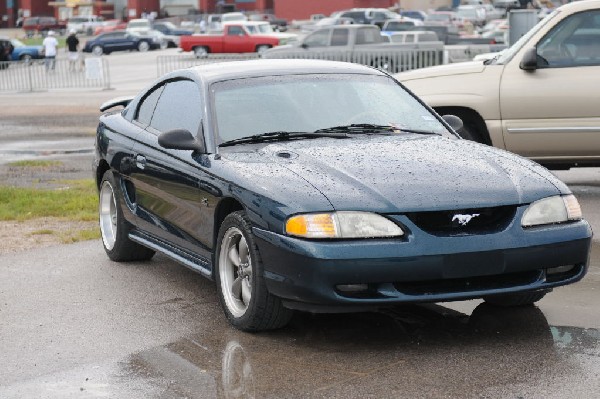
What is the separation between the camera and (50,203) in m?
12.5

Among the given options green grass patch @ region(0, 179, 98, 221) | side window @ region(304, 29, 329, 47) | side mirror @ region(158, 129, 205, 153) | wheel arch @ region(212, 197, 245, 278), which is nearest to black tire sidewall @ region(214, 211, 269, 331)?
wheel arch @ region(212, 197, 245, 278)

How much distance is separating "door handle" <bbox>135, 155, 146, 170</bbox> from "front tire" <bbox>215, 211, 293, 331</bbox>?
55.8 inches

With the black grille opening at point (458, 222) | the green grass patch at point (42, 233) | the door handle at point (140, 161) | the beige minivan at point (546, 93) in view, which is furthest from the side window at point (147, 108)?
the beige minivan at point (546, 93)

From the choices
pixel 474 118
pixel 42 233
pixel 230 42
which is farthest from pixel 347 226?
pixel 230 42

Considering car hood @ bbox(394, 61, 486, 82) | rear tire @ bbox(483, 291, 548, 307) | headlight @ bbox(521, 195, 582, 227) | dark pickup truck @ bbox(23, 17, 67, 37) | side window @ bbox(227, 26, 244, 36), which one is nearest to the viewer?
headlight @ bbox(521, 195, 582, 227)

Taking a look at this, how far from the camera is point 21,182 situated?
1451 cm

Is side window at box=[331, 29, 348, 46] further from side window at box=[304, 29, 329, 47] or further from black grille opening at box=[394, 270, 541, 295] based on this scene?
black grille opening at box=[394, 270, 541, 295]

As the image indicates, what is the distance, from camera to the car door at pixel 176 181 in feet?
23.8

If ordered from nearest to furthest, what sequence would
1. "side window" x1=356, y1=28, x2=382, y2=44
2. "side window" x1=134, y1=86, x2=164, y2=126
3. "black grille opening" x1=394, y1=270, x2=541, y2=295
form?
"black grille opening" x1=394, y1=270, x2=541, y2=295, "side window" x1=134, y1=86, x2=164, y2=126, "side window" x1=356, y1=28, x2=382, y2=44

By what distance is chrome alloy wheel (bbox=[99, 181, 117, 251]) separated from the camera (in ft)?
30.5

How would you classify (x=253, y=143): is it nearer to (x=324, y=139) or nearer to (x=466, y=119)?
(x=324, y=139)

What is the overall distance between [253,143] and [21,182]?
7.69m

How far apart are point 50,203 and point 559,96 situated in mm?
5065

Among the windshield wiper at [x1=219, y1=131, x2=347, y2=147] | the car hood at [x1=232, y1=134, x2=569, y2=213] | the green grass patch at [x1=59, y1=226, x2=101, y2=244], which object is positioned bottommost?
the green grass patch at [x1=59, y1=226, x2=101, y2=244]
